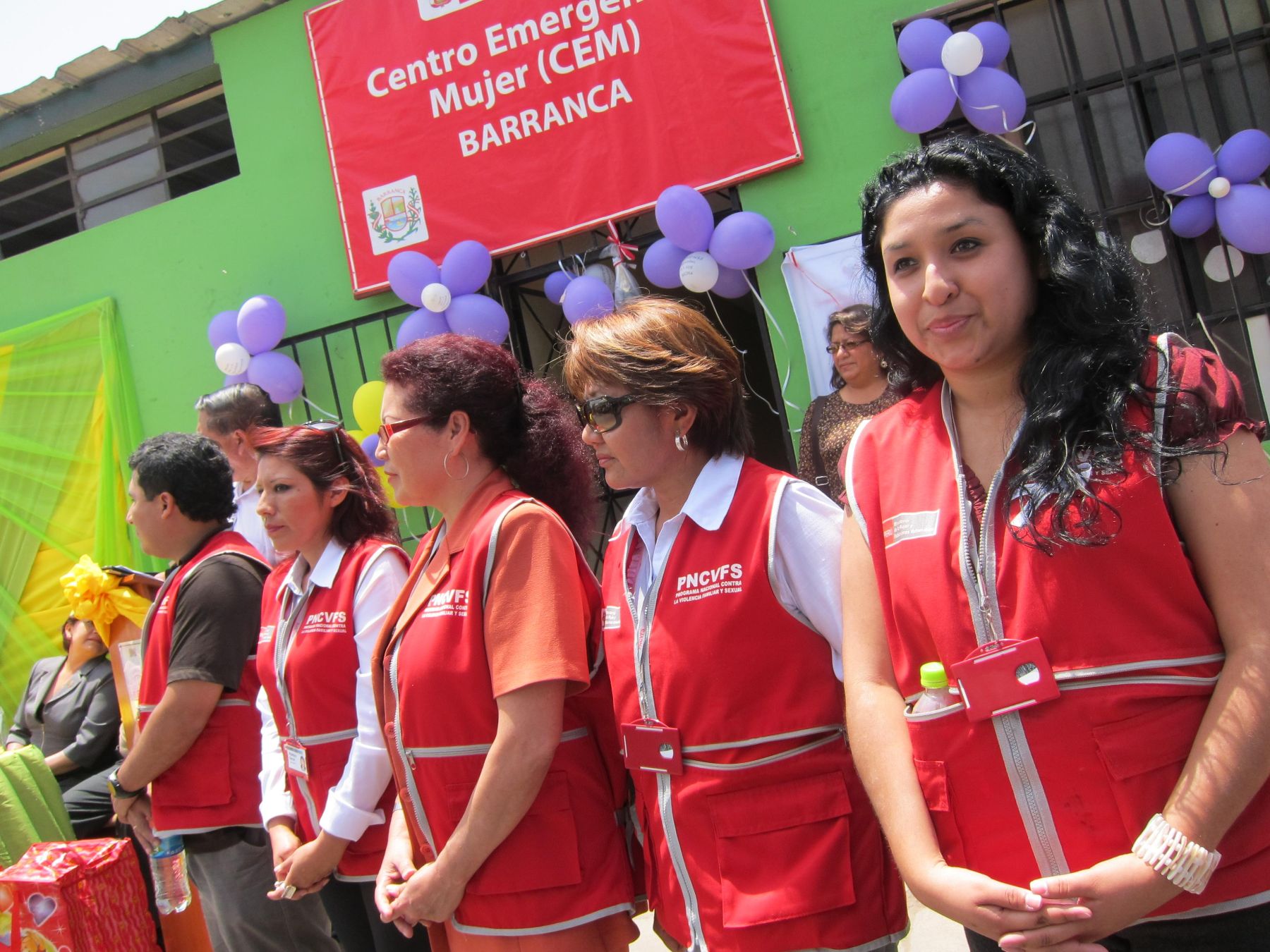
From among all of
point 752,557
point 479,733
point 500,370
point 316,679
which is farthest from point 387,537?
point 752,557

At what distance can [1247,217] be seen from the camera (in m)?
4.00

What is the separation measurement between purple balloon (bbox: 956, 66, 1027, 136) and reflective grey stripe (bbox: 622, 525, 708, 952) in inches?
136

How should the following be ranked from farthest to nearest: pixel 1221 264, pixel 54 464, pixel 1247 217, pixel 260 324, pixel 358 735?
pixel 54 464, pixel 260 324, pixel 1221 264, pixel 1247 217, pixel 358 735

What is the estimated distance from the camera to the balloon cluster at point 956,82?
4.18 m

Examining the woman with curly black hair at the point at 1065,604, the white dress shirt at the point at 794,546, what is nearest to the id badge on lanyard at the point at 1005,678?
the woman with curly black hair at the point at 1065,604

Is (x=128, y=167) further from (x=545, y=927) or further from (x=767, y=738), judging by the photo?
(x=767, y=738)

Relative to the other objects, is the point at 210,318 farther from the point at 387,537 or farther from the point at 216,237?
the point at 387,537

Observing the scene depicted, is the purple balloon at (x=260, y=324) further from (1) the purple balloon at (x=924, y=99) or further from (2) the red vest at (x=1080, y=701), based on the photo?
(2) the red vest at (x=1080, y=701)

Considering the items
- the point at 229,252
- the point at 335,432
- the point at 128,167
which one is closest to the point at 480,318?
the point at 229,252

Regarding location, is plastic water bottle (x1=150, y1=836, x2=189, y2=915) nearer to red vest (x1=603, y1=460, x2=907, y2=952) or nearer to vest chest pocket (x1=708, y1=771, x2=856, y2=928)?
red vest (x1=603, y1=460, x2=907, y2=952)

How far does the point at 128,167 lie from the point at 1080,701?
23.6 ft

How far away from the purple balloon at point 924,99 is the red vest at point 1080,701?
3.50 meters

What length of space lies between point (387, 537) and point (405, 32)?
4.08 metres

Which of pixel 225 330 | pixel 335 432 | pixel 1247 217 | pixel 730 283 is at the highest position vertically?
pixel 225 330
